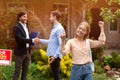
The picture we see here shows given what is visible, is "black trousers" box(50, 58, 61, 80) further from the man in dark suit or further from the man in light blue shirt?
the man in dark suit

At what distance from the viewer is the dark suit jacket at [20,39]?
805 cm

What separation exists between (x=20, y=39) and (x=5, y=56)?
1.35 m

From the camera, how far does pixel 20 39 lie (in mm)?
8055

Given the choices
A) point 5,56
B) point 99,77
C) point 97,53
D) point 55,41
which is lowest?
point 99,77

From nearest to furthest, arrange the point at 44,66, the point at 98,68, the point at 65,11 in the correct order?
1. the point at 44,66
2. the point at 98,68
3. the point at 65,11

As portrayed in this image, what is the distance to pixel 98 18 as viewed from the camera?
896 inches

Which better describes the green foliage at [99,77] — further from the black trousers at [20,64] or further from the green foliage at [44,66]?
the black trousers at [20,64]

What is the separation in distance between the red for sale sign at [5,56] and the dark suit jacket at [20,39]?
130 cm

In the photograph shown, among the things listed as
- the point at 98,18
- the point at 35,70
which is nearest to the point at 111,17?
the point at 35,70

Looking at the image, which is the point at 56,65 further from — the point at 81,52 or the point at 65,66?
the point at 65,66

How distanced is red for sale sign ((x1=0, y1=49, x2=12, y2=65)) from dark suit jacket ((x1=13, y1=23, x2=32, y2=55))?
130 centimetres

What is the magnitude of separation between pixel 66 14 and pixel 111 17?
8722mm

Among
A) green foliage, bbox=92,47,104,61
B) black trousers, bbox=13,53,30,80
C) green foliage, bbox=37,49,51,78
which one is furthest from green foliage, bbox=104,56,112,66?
black trousers, bbox=13,53,30,80

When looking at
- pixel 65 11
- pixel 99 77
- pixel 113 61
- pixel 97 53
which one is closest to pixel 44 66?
pixel 99 77
